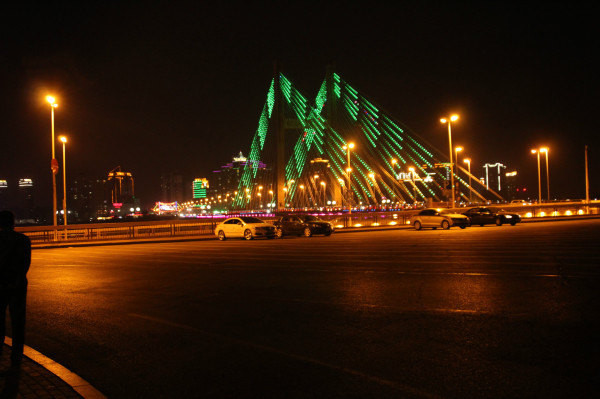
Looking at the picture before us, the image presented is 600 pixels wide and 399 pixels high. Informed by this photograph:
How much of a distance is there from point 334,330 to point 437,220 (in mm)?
25469

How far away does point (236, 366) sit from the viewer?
5461 millimetres

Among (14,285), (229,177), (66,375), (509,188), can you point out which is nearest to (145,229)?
(14,285)

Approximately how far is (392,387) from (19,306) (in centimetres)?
438

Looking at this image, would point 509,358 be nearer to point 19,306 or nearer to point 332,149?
point 19,306

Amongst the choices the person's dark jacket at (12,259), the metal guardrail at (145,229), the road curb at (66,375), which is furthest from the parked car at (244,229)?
the person's dark jacket at (12,259)

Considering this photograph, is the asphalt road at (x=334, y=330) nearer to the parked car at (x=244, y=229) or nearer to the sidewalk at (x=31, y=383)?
the sidewalk at (x=31, y=383)

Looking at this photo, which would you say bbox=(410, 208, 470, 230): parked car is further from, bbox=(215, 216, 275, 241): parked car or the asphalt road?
the asphalt road

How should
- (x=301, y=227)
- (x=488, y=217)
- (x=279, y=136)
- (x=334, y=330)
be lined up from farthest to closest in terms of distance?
(x=279, y=136) < (x=488, y=217) < (x=301, y=227) < (x=334, y=330)

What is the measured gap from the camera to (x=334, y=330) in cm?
677

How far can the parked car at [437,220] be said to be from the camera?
99.7 feet

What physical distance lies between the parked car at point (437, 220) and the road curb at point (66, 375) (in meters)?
27.5

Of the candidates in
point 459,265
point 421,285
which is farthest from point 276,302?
point 459,265

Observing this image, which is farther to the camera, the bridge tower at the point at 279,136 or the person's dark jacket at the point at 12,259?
the bridge tower at the point at 279,136

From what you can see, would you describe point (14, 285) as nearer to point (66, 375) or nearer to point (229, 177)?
point (66, 375)
